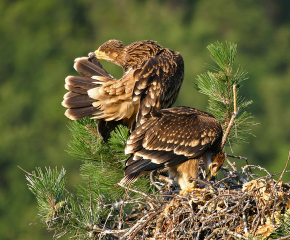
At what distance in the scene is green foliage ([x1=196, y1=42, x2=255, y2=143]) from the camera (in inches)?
129

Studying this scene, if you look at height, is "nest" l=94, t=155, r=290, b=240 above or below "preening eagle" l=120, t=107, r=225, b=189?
below

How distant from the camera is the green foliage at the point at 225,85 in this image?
3.28 m

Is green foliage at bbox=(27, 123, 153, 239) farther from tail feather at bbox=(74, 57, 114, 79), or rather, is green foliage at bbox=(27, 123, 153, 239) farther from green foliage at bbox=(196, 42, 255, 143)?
green foliage at bbox=(196, 42, 255, 143)

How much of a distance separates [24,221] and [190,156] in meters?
12.5

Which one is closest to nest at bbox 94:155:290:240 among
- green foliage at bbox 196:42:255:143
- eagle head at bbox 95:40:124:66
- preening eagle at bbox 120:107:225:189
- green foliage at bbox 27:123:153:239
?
green foliage at bbox 27:123:153:239

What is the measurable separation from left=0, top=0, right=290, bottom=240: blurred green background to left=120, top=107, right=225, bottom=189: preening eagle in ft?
35.5

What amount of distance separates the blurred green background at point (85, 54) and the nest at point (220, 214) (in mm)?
11367

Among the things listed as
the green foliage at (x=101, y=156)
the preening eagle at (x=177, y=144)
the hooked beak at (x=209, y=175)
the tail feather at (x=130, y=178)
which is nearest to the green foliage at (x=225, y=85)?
the preening eagle at (x=177, y=144)

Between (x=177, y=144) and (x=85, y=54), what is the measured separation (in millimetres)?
15697

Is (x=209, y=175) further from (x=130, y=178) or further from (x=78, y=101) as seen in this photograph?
A: (x=78, y=101)

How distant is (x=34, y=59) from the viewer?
716 inches

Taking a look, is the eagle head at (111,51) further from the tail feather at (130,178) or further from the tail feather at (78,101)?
the tail feather at (130,178)

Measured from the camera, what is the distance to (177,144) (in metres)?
3.26

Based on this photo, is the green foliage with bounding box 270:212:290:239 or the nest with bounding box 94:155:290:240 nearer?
the green foliage with bounding box 270:212:290:239
